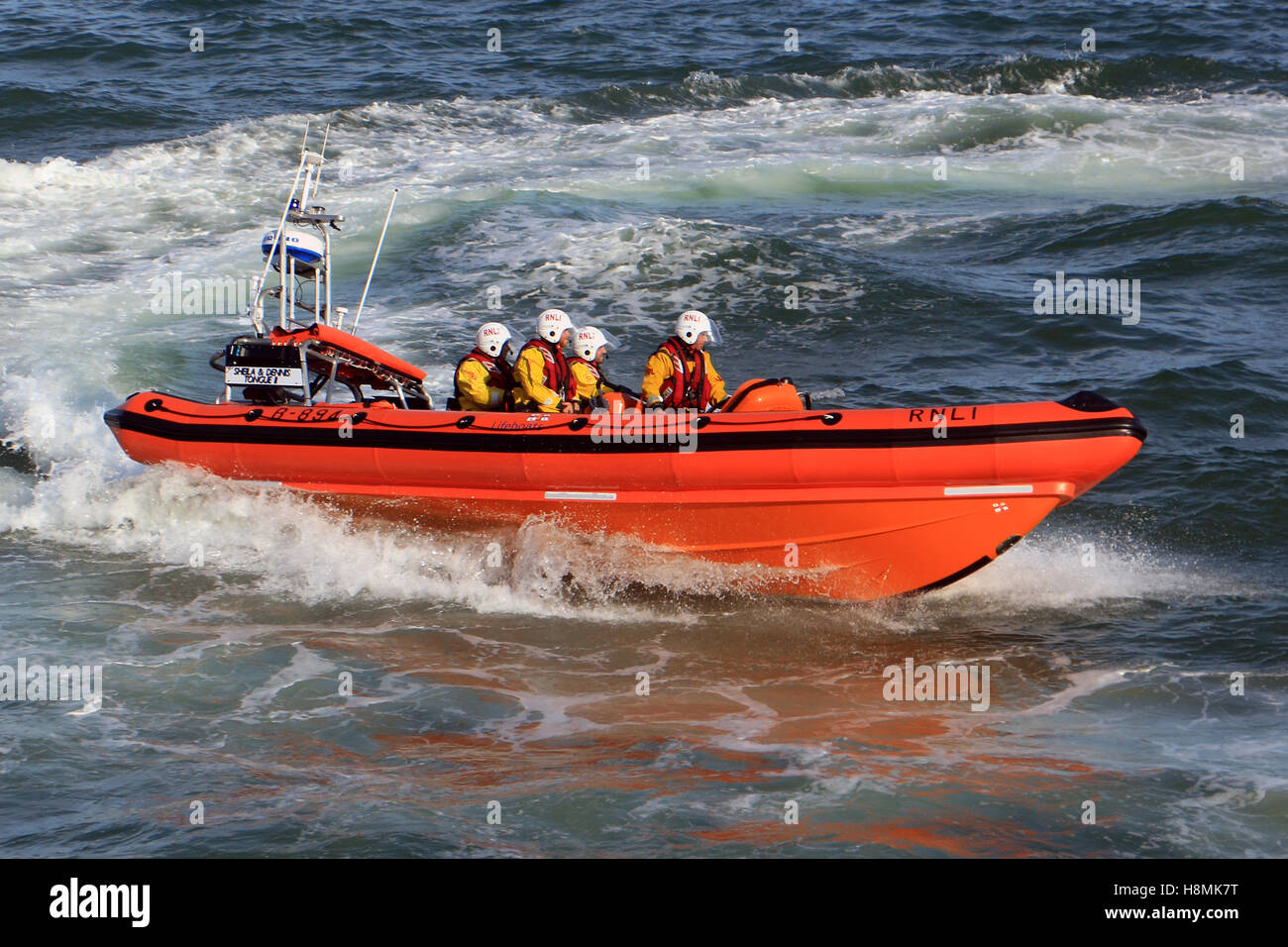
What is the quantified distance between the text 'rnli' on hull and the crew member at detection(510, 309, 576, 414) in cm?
31

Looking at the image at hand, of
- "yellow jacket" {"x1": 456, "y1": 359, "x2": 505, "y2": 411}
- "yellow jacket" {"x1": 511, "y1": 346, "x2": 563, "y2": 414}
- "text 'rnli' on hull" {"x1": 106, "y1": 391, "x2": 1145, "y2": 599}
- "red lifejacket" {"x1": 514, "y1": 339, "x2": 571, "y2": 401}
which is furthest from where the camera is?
"yellow jacket" {"x1": 456, "y1": 359, "x2": 505, "y2": 411}

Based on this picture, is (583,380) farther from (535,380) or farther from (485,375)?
(485,375)

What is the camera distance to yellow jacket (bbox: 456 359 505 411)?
26.6 ft

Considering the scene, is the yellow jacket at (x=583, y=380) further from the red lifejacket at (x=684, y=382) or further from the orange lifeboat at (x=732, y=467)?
the red lifejacket at (x=684, y=382)

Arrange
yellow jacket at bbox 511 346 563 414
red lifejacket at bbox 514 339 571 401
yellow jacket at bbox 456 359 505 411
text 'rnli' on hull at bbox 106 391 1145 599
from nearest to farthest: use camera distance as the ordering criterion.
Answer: text 'rnli' on hull at bbox 106 391 1145 599, yellow jacket at bbox 511 346 563 414, red lifejacket at bbox 514 339 571 401, yellow jacket at bbox 456 359 505 411

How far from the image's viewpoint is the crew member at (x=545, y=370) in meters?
7.91

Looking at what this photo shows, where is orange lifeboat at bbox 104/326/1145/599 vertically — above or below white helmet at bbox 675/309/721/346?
below

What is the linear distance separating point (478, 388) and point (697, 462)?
5.21ft

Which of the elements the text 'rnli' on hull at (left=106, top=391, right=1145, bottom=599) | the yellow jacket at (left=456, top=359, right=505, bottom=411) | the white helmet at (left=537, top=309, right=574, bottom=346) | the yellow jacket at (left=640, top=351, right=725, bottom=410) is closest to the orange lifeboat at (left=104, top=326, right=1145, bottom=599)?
the text 'rnli' on hull at (left=106, top=391, right=1145, bottom=599)

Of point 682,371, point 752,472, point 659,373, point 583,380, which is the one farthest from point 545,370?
point 752,472

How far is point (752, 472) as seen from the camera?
7250mm

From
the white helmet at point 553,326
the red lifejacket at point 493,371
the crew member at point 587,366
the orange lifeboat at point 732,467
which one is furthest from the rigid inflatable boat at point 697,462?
the white helmet at point 553,326

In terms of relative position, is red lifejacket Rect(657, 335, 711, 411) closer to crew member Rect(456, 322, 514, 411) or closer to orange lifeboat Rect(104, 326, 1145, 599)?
orange lifeboat Rect(104, 326, 1145, 599)

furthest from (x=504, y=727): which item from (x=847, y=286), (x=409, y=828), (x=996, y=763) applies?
(x=847, y=286)
